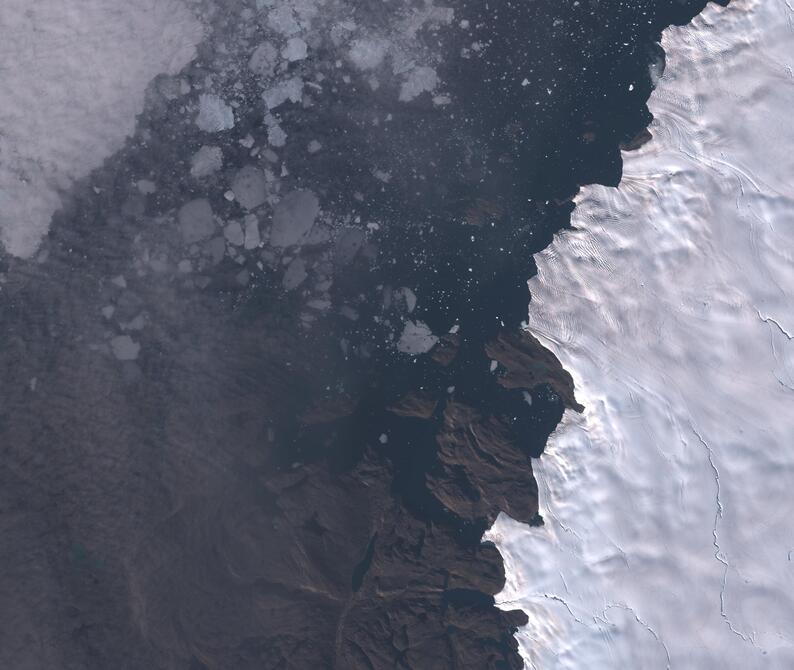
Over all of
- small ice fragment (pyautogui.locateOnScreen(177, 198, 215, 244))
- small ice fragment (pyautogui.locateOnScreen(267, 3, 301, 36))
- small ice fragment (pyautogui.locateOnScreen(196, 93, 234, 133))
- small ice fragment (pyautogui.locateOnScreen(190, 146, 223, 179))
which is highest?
small ice fragment (pyautogui.locateOnScreen(267, 3, 301, 36))

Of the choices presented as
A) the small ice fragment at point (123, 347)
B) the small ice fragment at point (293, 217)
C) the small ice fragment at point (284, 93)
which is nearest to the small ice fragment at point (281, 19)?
the small ice fragment at point (284, 93)

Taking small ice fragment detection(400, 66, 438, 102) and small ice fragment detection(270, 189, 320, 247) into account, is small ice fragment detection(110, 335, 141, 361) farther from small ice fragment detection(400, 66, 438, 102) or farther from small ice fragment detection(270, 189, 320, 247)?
small ice fragment detection(400, 66, 438, 102)

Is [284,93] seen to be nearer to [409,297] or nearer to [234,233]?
[234,233]

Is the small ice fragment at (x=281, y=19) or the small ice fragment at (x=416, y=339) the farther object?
the small ice fragment at (x=416, y=339)

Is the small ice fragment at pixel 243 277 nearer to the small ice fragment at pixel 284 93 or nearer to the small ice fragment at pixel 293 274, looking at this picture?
the small ice fragment at pixel 293 274

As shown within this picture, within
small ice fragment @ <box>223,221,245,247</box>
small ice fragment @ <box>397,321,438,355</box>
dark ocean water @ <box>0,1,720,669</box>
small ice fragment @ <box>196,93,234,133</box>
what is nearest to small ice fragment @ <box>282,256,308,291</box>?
dark ocean water @ <box>0,1,720,669</box>

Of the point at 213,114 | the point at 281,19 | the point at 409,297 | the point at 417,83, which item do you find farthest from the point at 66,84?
the point at 409,297
